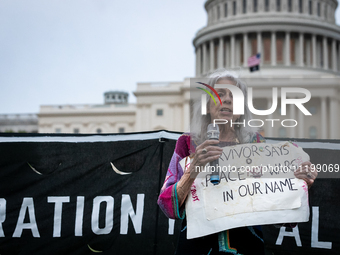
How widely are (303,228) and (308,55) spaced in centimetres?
6363

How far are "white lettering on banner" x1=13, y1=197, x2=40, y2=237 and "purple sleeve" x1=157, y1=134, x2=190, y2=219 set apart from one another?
247 centimetres

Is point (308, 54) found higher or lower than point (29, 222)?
higher

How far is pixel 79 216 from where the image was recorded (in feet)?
14.4

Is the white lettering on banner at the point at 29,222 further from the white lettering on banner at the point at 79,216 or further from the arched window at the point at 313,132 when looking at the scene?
the arched window at the point at 313,132

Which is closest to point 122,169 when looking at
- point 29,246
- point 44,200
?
point 44,200

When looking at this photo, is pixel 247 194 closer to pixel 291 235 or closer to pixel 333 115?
pixel 291 235

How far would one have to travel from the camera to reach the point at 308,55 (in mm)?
64125

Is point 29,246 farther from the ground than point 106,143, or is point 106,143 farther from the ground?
point 106,143

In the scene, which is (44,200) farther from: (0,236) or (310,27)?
(310,27)

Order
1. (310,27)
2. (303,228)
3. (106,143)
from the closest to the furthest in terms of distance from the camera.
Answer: (303,228), (106,143), (310,27)

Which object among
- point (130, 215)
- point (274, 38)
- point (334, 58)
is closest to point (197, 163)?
point (130, 215)

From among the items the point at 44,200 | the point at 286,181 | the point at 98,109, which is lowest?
the point at 44,200

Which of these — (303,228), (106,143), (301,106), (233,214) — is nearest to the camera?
(233,214)

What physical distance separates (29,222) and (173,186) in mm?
2606
